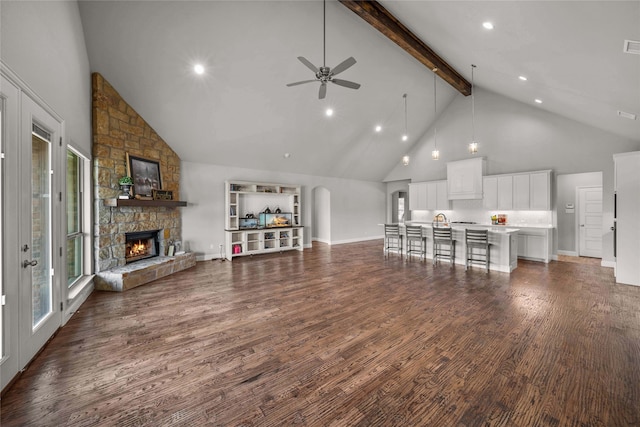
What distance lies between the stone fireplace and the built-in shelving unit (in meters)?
1.56

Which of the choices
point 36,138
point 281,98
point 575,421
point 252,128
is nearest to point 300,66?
point 281,98

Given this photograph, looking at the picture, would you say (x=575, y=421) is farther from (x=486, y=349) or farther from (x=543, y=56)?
(x=543, y=56)

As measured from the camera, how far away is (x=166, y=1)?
140 inches

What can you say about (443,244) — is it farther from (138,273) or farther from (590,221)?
(138,273)

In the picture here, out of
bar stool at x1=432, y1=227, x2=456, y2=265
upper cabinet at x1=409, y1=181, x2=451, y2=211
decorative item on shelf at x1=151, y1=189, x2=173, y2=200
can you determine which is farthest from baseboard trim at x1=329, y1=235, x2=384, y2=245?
decorative item on shelf at x1=151, y1=189, x2=173, y2=200

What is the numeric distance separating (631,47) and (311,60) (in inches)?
170

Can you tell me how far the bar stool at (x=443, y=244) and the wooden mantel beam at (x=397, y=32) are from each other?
12.0 ft

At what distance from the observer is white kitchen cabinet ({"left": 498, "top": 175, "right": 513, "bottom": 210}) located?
6.95 m

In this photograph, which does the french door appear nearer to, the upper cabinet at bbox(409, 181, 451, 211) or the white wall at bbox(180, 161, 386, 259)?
the white wall at bbox(180, 161, 386, 259)

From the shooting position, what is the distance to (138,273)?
14.6 ft

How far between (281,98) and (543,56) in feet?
14.4

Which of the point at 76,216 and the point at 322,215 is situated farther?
the point at 322,215

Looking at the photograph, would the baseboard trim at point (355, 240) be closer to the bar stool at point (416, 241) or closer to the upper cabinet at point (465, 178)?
the bar stool at point (416, 241)

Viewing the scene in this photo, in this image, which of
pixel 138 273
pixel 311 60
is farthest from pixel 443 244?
pixel 138 273
